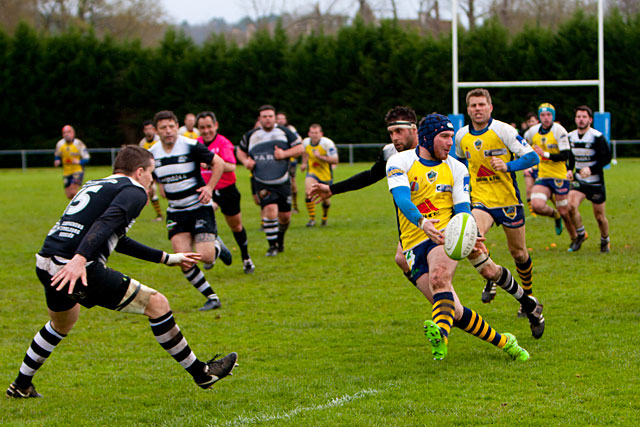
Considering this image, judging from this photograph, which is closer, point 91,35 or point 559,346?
point 559,346

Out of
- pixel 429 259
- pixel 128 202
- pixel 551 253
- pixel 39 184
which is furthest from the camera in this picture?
pixel 39 184

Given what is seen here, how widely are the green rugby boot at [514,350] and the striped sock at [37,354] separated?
3200 mm

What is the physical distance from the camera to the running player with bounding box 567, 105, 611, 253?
11.8 meters

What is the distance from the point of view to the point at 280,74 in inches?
1547

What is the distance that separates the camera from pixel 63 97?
3944 cm

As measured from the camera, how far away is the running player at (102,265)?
5.10m

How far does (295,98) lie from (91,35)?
10498 millimetres

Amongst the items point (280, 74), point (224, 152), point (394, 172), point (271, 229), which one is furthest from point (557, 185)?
point (280, 74)

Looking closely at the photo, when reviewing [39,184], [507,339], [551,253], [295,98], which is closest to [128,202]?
[507,339]

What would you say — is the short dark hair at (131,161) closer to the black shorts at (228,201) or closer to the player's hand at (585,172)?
the black shorts at (228,201)

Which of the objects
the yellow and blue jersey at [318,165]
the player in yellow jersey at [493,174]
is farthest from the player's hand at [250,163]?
the player in yellow jersey at [493,174]

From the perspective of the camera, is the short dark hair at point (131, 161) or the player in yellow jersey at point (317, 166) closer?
the short dark hair at point (131, 161)

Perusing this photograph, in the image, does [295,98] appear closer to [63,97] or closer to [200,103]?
[200,103]

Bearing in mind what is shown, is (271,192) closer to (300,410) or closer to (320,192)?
(320,192)
